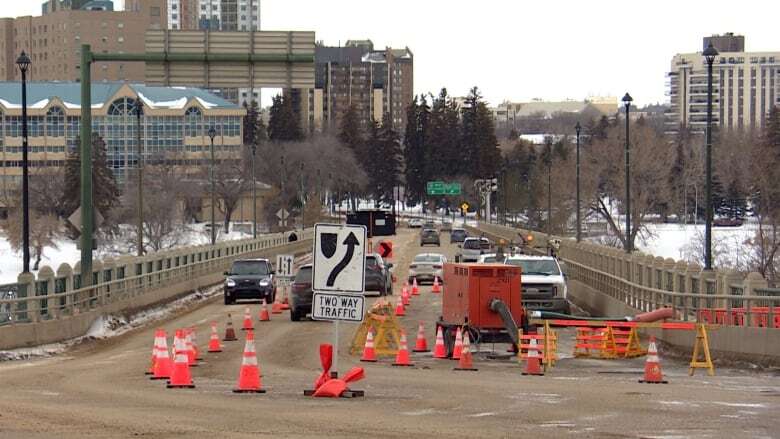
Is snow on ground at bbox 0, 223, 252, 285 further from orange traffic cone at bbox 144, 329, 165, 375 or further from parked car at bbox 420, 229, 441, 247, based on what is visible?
orange traffic cone at bbox 144, 329, 165, 375

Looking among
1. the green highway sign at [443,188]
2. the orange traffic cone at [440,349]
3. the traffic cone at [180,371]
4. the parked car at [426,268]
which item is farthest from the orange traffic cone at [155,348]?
the green highway sign at [443,188]

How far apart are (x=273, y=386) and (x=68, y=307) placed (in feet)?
42.8

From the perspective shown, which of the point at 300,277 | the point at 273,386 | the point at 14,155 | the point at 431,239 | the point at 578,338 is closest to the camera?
the point at 273,386

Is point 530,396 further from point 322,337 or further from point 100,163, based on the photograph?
Result: point 100,163

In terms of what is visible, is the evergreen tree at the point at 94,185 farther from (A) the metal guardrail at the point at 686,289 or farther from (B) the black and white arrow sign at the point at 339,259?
(B) the black and white arrow sign at the point at 339,259

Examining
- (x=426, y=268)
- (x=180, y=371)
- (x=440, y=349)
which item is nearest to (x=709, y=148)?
(x=440, y=349)

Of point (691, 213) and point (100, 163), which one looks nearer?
point (100, 163)

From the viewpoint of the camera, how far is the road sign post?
16453 mm

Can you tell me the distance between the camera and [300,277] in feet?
118

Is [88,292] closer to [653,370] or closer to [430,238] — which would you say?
[653,370]

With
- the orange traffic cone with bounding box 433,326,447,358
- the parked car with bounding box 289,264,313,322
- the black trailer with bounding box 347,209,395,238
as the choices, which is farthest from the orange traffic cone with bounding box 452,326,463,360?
the black trailer with bounding box 347,209,395,238

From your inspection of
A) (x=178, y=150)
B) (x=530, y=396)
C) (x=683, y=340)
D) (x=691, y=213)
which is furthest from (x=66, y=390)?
(x=691, y=213)

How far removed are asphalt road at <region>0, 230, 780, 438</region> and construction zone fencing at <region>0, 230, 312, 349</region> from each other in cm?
221

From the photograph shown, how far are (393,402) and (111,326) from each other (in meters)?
18.4
